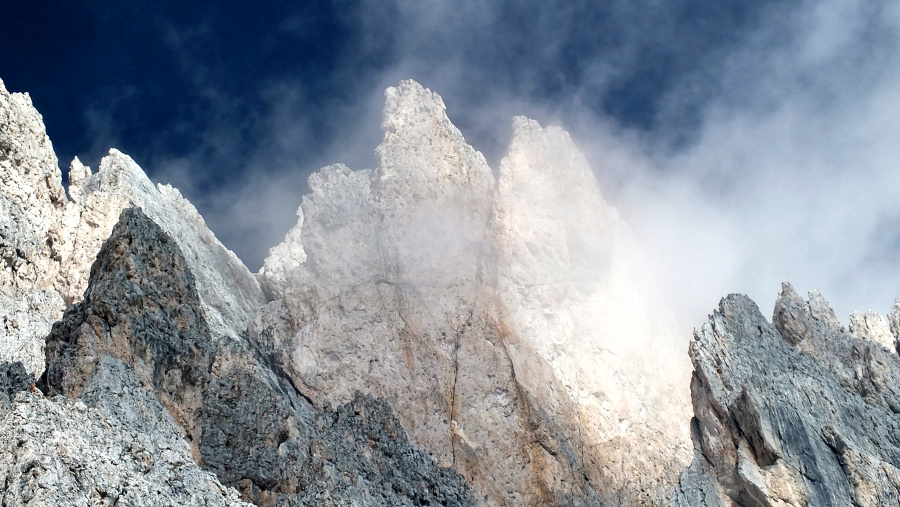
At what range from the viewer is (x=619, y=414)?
5559 cm

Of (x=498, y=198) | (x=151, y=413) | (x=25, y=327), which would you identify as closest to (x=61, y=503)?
(x=151, y=413)

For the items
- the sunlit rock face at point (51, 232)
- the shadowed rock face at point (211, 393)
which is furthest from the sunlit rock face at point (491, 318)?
the sunlit rock face at point (51, 232)

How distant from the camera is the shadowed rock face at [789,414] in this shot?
157 feet

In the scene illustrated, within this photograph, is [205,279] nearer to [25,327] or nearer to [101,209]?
[101,209]

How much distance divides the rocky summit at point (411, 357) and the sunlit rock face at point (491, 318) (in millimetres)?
139

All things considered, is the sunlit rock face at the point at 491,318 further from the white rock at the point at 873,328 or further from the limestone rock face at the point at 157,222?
the white rock at the point at 873,328

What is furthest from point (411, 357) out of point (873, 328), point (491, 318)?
point (873, 328)

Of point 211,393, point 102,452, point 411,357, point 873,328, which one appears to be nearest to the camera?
point 102,452

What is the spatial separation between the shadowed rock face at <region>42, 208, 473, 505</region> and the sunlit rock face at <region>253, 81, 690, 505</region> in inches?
172

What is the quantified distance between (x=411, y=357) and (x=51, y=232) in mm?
19817

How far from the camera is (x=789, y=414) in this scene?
165 ft

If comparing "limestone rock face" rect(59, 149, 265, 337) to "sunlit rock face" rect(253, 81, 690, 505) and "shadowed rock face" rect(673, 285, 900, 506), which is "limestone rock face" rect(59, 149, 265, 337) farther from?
"shadowed rock face" rect(673, 285, 900, 506)

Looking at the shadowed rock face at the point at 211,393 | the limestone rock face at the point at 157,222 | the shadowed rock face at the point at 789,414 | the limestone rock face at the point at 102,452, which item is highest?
the limestone rock face at the point at 157,222

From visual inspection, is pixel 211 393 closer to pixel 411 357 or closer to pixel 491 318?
pixel 411 357
